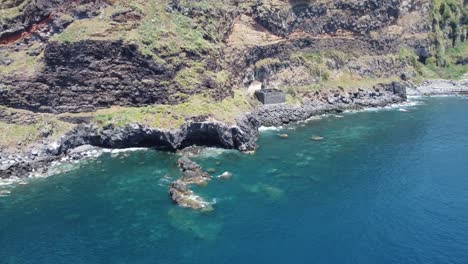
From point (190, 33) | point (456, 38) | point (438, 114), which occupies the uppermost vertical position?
point (190, 33)

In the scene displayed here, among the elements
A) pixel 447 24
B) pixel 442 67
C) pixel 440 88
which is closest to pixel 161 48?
pixel 440 88

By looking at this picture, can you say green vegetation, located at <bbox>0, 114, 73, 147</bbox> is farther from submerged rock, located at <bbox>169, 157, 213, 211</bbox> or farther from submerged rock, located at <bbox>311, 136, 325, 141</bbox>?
submerged rock, located at <bbox>311, 136, 325, 141</bbox>

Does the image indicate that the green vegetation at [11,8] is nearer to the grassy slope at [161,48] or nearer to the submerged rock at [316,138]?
the grassy slope at [161,48]

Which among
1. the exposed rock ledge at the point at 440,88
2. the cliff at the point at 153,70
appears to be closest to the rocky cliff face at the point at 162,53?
the cliff at the point at 153,70

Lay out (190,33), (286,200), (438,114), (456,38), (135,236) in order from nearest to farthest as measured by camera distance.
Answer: (135,236) < (286,200) < (190,33) < (438,114) < (456,38)

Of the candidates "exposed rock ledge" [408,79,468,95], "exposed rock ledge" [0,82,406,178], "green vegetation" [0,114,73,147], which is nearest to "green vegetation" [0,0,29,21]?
"green vegetation" [0,114,73,147]

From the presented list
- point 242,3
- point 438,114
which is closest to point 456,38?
point 438,114

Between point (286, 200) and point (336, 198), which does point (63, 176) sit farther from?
point (336, 198)

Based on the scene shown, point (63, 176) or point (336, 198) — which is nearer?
point (336, 198)
